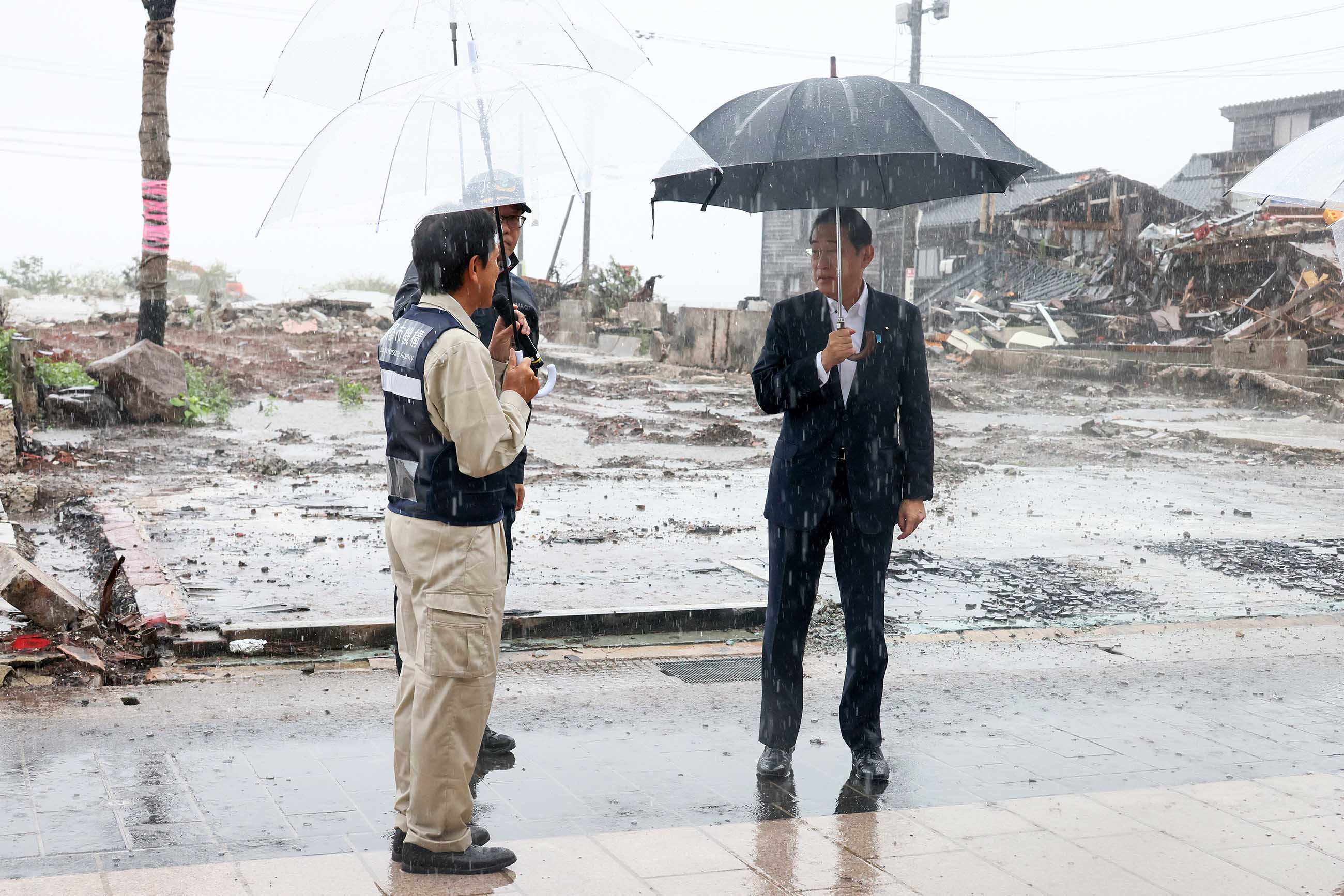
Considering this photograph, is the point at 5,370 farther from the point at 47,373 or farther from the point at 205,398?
the point at 205,398

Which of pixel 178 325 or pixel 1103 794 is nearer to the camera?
pixel 1103 794

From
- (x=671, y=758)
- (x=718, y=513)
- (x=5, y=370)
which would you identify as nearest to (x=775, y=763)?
(x=671, y=758)

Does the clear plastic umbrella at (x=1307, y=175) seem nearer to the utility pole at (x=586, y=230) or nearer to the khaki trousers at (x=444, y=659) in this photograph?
the khaki trousers at (x=444, y=659)

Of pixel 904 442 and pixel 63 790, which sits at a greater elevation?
pixel 904 442

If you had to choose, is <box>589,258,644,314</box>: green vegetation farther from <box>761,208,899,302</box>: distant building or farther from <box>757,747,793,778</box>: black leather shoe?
<box>757,747,793,778</box>: black leather shoe

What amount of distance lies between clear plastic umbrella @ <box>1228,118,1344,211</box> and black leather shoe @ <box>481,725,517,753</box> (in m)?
3.21

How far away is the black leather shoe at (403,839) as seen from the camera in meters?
3.60

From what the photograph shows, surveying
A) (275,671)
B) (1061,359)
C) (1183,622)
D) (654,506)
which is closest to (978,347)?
(1061,359)

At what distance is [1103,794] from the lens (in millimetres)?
4305

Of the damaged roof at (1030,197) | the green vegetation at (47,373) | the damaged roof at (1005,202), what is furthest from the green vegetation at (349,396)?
the damaged roof at (1005,202)

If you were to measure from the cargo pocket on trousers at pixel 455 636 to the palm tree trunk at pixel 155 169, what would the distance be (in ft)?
48.9

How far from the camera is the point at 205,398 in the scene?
18.3 metres

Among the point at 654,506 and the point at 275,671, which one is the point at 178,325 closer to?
the point at 654,506

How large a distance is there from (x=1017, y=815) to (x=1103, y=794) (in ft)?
1.29
